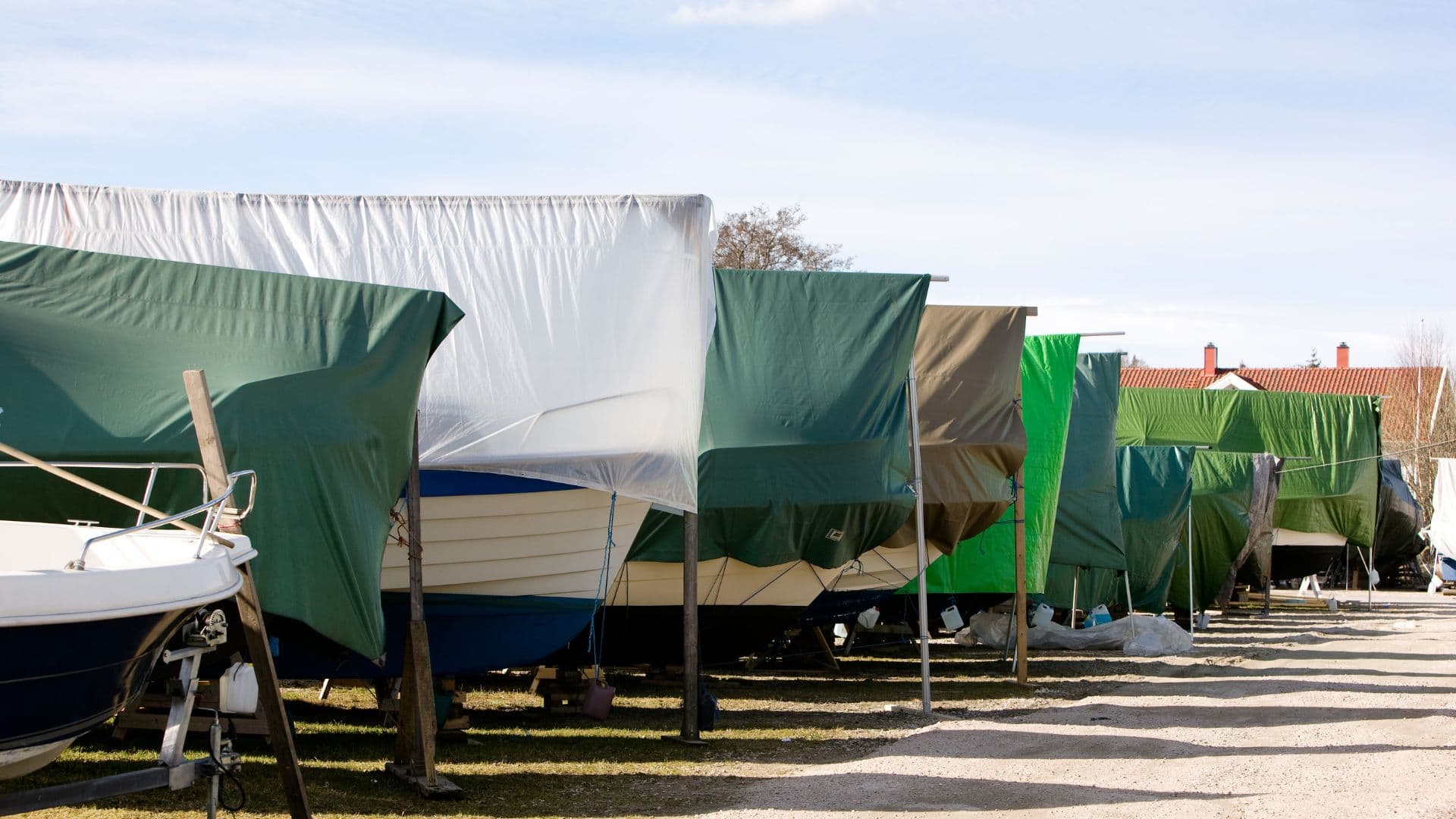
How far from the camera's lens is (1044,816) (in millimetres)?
7457

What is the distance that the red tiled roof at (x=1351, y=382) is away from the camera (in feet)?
146

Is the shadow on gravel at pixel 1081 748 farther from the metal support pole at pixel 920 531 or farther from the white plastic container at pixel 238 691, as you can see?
the white plastic container at pixel 238 691

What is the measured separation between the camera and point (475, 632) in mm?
9406

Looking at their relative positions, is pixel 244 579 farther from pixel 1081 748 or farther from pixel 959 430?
pixel 959 430

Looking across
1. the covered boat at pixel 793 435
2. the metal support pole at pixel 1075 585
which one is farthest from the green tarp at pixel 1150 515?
the covered boat at pixel 793 435

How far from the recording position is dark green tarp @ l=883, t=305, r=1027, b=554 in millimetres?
13078

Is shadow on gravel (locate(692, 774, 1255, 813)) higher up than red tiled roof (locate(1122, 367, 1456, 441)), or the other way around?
red tiled roof (locate(1122, 367, 1456, 441))

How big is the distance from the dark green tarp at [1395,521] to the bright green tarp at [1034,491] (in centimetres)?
1958

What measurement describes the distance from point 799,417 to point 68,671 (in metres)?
6.94

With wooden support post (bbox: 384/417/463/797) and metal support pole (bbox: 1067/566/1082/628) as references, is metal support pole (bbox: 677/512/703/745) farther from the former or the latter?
metal support pole (bbox: 1067/566/1082/628)

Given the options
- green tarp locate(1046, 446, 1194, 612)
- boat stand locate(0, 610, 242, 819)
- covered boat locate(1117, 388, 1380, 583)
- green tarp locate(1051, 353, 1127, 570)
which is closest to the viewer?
boat stand locate(0, 610, 242, 819)

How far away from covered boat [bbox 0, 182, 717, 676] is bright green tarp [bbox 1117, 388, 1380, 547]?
18.5 m

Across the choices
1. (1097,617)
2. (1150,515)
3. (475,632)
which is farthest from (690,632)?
(1150,515)

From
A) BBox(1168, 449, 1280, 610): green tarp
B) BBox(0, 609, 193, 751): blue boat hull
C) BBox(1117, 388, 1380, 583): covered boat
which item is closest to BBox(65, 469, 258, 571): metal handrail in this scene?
BBox(0, 609, 193, 751): blue boat hull
